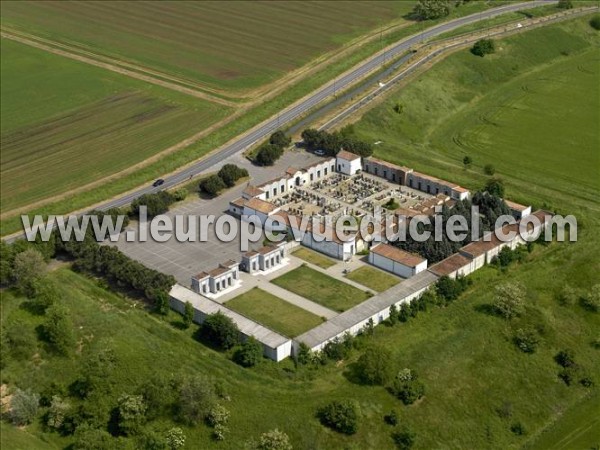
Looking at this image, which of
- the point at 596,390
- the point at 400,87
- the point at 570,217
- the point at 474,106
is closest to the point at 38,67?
the point at 400,87

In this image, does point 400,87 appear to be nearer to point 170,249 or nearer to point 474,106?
point 474,106

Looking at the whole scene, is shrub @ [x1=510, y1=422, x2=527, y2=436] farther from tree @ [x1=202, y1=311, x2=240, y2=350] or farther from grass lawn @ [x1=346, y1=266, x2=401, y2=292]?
tree @ [x1=202, y1=311, x2=240, y2=350]

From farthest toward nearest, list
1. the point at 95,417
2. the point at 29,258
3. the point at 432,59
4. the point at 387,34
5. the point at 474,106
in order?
1. the point at 387,34
2. the point at 432,59
3. the point at 474,106
4. the point at 29,258
5. the point at 95,417

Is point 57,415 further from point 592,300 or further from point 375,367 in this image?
point 592,300

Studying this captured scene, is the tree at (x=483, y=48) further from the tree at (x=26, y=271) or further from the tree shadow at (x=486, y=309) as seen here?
the tree at (x=26, y=271)

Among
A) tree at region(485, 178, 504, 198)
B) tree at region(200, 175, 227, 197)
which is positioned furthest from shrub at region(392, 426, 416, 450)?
tree at region(200, 175, 227, 197)

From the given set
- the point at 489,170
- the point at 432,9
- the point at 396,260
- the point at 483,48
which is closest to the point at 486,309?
the point at 396,260

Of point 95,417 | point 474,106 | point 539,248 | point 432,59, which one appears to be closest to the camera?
point 95,417
